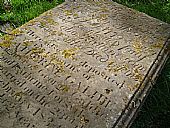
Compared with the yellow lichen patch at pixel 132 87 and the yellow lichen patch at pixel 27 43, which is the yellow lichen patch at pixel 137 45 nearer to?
the yellow lichen patch at pixel 132 87

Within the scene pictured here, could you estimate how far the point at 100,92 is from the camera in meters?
2.30

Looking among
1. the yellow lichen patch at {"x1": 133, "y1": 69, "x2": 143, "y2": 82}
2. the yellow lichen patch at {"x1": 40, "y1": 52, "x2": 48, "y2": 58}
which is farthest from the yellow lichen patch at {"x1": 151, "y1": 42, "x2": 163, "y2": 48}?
the yellow lichen patch at {"x1": 40, "y1": 52, "x2": 48, "y2": 58}

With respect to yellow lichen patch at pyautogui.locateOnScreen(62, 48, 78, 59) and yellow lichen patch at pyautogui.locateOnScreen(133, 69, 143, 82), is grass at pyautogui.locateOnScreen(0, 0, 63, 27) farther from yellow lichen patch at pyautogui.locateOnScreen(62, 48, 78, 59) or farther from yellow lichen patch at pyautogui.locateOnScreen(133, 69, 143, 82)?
yellow lichen patch at pyautogui.locateOnScreen(133, 69, 143, 82)

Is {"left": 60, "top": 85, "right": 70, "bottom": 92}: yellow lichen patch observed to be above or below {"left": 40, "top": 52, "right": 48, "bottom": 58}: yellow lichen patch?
below

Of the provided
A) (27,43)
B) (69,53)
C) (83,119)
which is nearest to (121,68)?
(69,53)

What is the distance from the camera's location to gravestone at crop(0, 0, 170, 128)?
7.01 feet

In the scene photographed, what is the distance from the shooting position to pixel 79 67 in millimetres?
2514

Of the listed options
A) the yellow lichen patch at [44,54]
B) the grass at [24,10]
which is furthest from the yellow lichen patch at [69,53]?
the grass at [24,10]

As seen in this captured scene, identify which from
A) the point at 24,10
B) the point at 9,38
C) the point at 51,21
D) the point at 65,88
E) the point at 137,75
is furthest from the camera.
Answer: the point at 24,10

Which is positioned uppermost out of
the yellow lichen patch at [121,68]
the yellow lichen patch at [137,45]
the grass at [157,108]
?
the yellow lichen patch at [137,45]

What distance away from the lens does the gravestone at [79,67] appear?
2137mm

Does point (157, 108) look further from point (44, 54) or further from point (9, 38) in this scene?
point (9, 38)

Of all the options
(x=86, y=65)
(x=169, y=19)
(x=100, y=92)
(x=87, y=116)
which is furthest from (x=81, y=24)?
(x=169, y=19)

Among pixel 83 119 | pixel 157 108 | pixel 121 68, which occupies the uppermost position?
pixel 121 68
